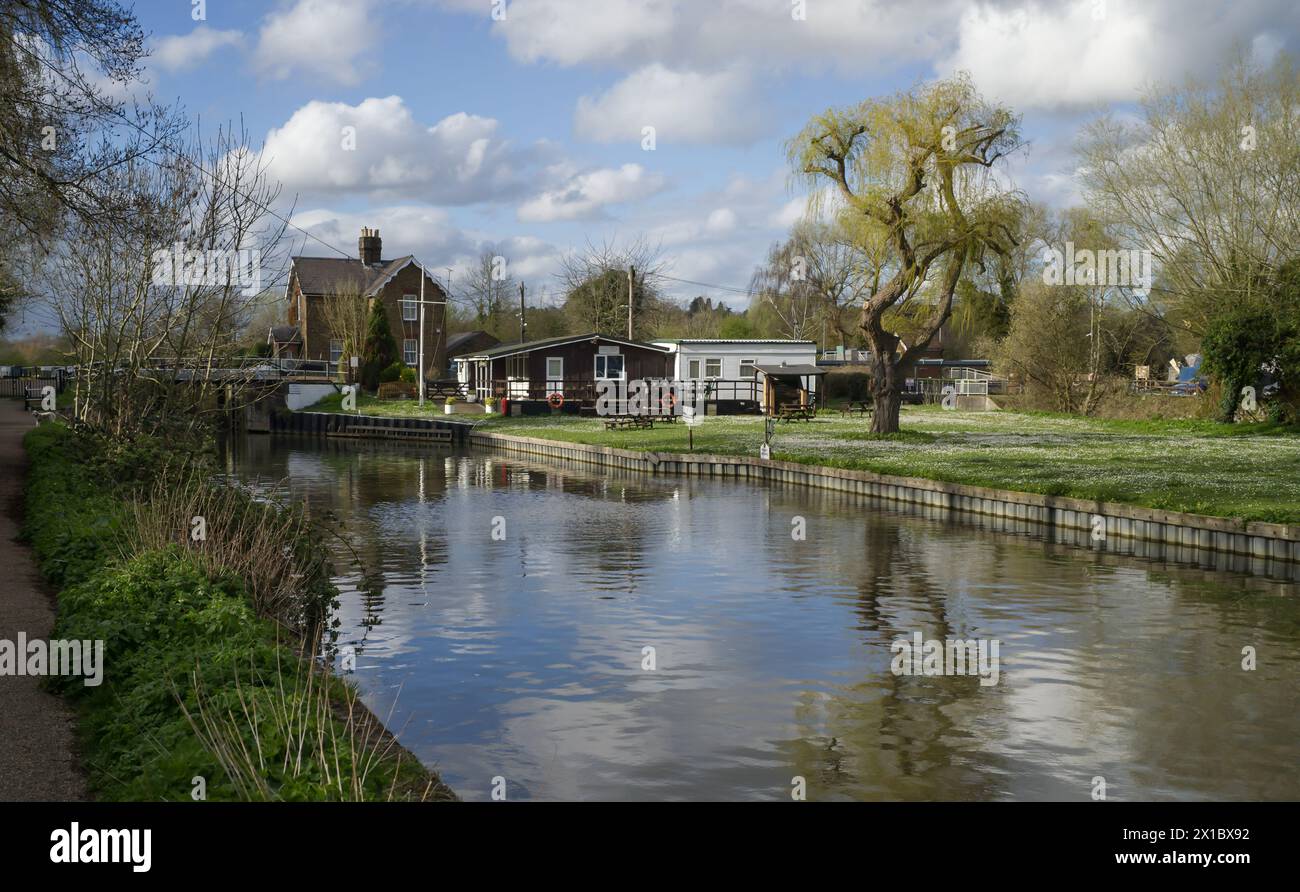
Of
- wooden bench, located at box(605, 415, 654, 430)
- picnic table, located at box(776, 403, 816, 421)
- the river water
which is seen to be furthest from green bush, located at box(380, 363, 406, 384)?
the river water

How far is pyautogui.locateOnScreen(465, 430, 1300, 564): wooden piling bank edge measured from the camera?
17578mm

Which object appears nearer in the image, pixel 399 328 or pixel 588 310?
pixel 399 328

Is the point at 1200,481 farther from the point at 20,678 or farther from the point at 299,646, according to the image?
the point at 20,678

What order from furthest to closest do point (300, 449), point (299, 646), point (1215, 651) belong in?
point (300, 449) < point (1215, 651) < point (299, 646)

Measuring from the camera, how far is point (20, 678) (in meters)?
8.70

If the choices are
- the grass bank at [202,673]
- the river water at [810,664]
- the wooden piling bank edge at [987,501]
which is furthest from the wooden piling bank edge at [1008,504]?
the grass bank at [202,673]

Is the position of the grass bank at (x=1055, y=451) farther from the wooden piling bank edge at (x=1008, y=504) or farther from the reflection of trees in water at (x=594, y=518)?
A: the reflection of trees in water at (x=594, y=518)

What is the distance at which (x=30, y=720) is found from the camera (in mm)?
7691

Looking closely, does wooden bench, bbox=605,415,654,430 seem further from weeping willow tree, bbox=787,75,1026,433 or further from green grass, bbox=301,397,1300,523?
weeping willow tree, bbox=787,75,1026,433

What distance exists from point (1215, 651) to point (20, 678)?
423 inches

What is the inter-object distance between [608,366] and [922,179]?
29.8 m

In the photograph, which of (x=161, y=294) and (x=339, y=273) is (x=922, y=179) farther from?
(x=339, y=273)

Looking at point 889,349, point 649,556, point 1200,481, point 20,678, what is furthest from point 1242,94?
point 20,678

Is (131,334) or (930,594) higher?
(131,334)
